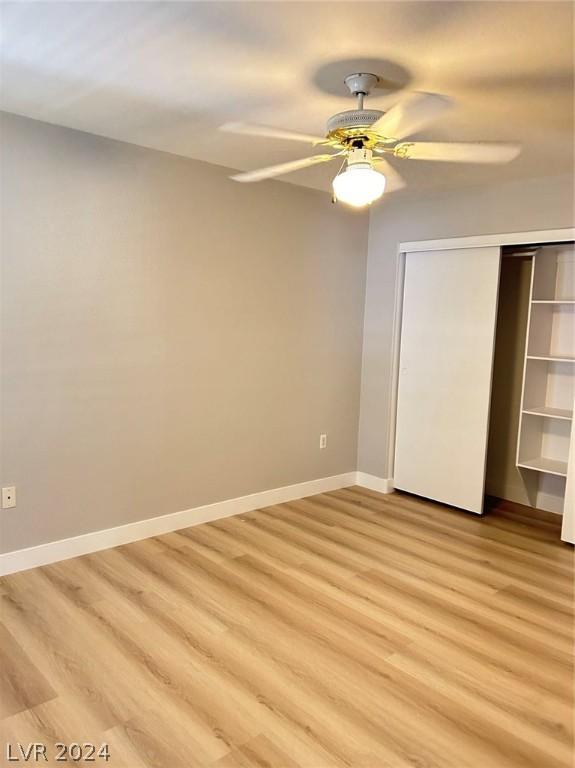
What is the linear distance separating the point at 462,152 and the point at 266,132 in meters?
1.11

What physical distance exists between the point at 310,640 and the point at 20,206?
2578 mm

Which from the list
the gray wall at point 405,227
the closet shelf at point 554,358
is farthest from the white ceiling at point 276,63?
the closet shelf at point 554,358

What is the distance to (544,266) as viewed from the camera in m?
4.15

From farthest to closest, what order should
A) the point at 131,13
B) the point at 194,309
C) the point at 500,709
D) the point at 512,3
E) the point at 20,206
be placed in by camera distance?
the point at 194,309
the point at 20,206
the point at 500,709
the point at 131,13
the point at 512,3

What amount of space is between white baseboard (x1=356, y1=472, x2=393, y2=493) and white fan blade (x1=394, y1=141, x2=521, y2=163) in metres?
2.56

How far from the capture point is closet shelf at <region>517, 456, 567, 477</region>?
4023mm

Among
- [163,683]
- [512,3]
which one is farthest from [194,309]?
[512,3]

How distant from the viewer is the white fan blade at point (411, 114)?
8.11 ft

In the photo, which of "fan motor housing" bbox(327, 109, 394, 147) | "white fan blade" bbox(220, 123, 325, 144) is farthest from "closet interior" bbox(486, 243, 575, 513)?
"fan motor housing" bbox(327, 109, 394, 147)

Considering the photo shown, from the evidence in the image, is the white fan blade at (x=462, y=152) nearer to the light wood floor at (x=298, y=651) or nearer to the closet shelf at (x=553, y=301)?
the closet shelf at (x=553, y=301)

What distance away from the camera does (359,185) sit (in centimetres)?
233

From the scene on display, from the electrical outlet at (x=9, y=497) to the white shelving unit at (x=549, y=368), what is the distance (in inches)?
132

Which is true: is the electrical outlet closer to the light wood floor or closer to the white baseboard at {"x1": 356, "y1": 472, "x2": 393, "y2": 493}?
the light wood floor

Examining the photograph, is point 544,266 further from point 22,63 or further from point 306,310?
point 22,63
